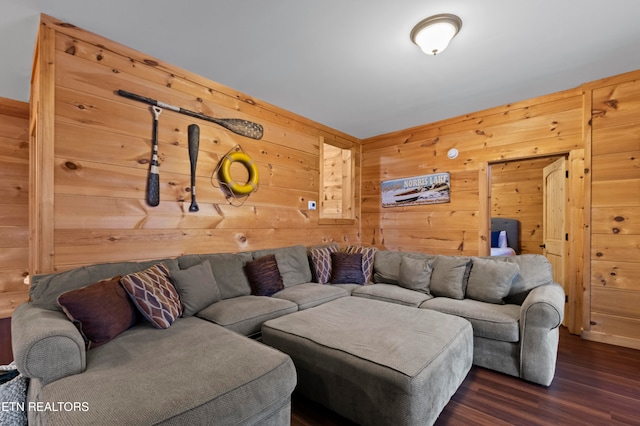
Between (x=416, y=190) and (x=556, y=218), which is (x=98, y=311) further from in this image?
(x=556, y=218)

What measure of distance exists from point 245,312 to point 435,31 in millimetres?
2401

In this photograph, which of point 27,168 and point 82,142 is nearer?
point 82,142

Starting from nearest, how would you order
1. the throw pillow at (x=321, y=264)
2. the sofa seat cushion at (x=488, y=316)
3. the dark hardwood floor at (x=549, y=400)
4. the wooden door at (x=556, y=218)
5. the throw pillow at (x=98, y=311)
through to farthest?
the throw pillow at (x=98, y=311), the dark hardwood floor at (x=549, y=400), the sofa seat cushion at (x=488, y=316), the wooden door at (x=556, y=218), the throw pillow at (x=321, y=264)

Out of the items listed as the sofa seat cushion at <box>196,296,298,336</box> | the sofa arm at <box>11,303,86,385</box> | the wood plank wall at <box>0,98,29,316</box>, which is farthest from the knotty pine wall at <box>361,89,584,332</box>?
the wood plank wall at <box>0,98,29,316</box>

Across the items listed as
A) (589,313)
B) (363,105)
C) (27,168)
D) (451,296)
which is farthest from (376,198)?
(27,168)

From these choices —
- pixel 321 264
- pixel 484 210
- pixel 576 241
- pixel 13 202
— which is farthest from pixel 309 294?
pixel 13 202

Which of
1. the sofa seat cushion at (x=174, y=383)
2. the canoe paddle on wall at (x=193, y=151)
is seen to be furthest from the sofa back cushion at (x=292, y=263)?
the sofa seat cushion at (x=174, y=383)

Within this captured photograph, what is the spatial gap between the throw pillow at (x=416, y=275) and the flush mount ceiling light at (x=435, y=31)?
201cm

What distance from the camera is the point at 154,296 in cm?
187

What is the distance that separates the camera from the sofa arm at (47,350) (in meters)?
1.21

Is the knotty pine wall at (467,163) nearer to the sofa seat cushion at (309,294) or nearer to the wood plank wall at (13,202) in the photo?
the sofa seat cushion at (309,294)

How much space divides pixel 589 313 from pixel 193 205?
12.9 ft

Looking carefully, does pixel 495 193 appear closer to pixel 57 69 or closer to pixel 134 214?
pixel 134 214

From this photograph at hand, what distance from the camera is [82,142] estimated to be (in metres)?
2.10
